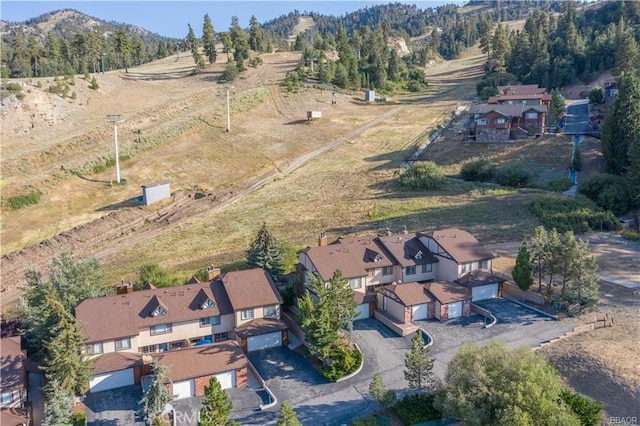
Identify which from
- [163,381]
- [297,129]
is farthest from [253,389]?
[297,129]

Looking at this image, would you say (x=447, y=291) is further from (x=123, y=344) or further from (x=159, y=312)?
(x=123, y=344)

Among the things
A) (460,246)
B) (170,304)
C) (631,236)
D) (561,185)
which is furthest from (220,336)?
(561,185)

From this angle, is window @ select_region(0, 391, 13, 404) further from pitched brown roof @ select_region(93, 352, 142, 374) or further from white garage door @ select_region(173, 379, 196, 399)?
white garage door @ select_region(173, 379, 196, 399)

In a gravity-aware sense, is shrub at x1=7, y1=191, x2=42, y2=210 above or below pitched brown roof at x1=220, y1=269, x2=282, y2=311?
above

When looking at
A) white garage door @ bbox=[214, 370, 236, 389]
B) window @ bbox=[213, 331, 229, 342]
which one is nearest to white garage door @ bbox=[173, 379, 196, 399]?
white garage door @ bbox=[214, 370, 236, 389]

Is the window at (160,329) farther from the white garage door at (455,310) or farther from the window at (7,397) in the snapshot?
the white garage door at (455,310)

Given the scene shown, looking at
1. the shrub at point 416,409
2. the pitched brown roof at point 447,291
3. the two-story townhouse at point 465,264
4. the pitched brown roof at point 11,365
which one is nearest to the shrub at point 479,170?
the two-story townhouse at point 465,264
